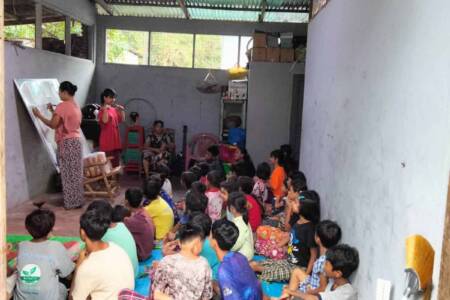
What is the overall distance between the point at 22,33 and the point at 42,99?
88cm

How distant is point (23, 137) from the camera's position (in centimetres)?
590

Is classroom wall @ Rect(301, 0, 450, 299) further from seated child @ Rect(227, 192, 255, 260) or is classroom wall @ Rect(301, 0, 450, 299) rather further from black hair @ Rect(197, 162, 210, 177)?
black hair @ Rect(197, 162, 210, 177)

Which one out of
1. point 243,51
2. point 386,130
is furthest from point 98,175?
point 386,130

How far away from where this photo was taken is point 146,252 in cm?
416

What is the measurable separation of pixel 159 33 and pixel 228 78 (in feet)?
5.43

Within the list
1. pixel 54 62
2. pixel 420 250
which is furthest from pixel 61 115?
pixel 420 250

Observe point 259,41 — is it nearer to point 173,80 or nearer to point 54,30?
point 173,80

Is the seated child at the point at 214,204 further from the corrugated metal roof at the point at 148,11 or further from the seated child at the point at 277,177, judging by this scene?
the corrugated metal roof at the point at 148,11

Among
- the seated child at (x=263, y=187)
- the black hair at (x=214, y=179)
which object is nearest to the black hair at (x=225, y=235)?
the black hair at (x=214, y=179)

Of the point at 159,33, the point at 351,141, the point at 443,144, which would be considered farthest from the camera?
the point at 159,33

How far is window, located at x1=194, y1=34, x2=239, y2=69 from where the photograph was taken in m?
9.47

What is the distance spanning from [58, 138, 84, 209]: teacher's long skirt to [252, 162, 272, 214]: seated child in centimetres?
227

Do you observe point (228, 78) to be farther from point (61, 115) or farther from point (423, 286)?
point (423, 286)

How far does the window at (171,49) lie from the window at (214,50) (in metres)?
0.16
